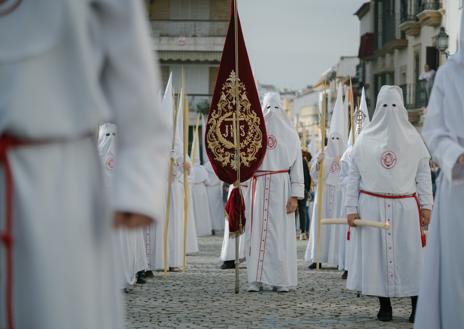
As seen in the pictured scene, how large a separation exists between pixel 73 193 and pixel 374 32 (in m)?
57.7

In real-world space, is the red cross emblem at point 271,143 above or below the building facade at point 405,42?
below

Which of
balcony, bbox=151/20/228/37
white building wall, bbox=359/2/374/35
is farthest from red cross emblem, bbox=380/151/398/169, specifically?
white building wall, bbox=359/2/374/35

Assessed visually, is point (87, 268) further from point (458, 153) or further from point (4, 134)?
point (458, 153)

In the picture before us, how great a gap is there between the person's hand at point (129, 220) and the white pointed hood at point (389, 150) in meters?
6.58

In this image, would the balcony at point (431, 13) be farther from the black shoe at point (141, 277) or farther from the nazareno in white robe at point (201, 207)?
the black shoe at point (141, 277)

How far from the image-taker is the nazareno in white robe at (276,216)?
12656 mm

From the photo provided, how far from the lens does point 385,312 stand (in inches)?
394

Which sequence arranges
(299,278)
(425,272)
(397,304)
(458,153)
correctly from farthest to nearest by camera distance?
1. (299,278)
2. (397,304)
3. (425,272)
4. (458,153)

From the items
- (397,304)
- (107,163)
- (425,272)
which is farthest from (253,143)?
(425,272)

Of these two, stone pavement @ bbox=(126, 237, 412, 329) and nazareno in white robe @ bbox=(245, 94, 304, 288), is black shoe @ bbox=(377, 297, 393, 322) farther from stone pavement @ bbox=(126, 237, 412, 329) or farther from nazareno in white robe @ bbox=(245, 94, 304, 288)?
nazareno in white robe @ bbox=(245, 94, 304, 288)

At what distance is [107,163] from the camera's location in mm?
12500

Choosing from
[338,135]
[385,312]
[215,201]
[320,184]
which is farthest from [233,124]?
[215,201]

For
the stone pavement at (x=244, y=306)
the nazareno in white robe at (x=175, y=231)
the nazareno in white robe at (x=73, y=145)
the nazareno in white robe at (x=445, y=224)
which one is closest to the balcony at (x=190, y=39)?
the nazareno in white robe at (x=175, y=231)

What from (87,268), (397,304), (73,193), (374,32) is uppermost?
(374,32)
